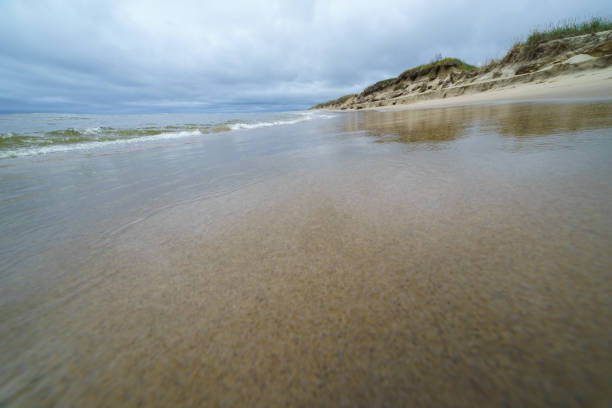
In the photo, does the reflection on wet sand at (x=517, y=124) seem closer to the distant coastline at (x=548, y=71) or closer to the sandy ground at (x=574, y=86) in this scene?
the sandy ground at (x=574, y=86)

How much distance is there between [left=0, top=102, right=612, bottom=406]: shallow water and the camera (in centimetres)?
59

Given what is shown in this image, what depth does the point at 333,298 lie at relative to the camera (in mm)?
828

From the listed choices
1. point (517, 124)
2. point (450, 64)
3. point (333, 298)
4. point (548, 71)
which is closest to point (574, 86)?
point (548, 71)

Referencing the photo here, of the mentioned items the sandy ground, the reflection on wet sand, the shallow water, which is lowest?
the shallow water

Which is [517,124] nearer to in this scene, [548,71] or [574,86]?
[574,86]

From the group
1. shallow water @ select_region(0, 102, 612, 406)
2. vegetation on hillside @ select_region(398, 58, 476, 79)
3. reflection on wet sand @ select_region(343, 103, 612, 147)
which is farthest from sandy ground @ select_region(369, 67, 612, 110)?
vegetation on hillside @ select_region(398, 58, 476, 79)

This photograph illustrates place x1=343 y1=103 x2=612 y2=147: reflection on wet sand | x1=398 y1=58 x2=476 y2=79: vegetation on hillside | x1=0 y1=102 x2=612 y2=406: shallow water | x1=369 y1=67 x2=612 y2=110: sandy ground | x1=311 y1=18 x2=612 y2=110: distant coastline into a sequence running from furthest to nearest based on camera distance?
x1=398 y1=58 x2=476 y2=79: vegetation on hillside < x1=311 y1=18 x2=612 y2=110: distant coastline < x1=369 y1=67 x2=612 y2=110: sandy ground < x1=343 y1=103 x2=612 y2=147: reflection on wet sand < x1=0 y1=102 x2=612 y2=406: shallow water

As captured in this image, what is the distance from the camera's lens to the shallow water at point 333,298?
0.59 metres

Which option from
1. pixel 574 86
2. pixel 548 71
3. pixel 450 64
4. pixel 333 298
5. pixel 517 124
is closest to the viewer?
pixel 333 298

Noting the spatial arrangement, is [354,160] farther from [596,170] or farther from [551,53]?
[551,53]

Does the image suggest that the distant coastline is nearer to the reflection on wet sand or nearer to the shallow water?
the reflection on wet sand

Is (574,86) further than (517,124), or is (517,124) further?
(574,86)

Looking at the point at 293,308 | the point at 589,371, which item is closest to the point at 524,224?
the point at 589,371

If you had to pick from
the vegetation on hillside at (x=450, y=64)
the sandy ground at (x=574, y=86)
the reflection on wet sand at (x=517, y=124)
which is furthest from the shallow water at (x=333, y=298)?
A: the vegetation on hillside at (x=450, y=64)
